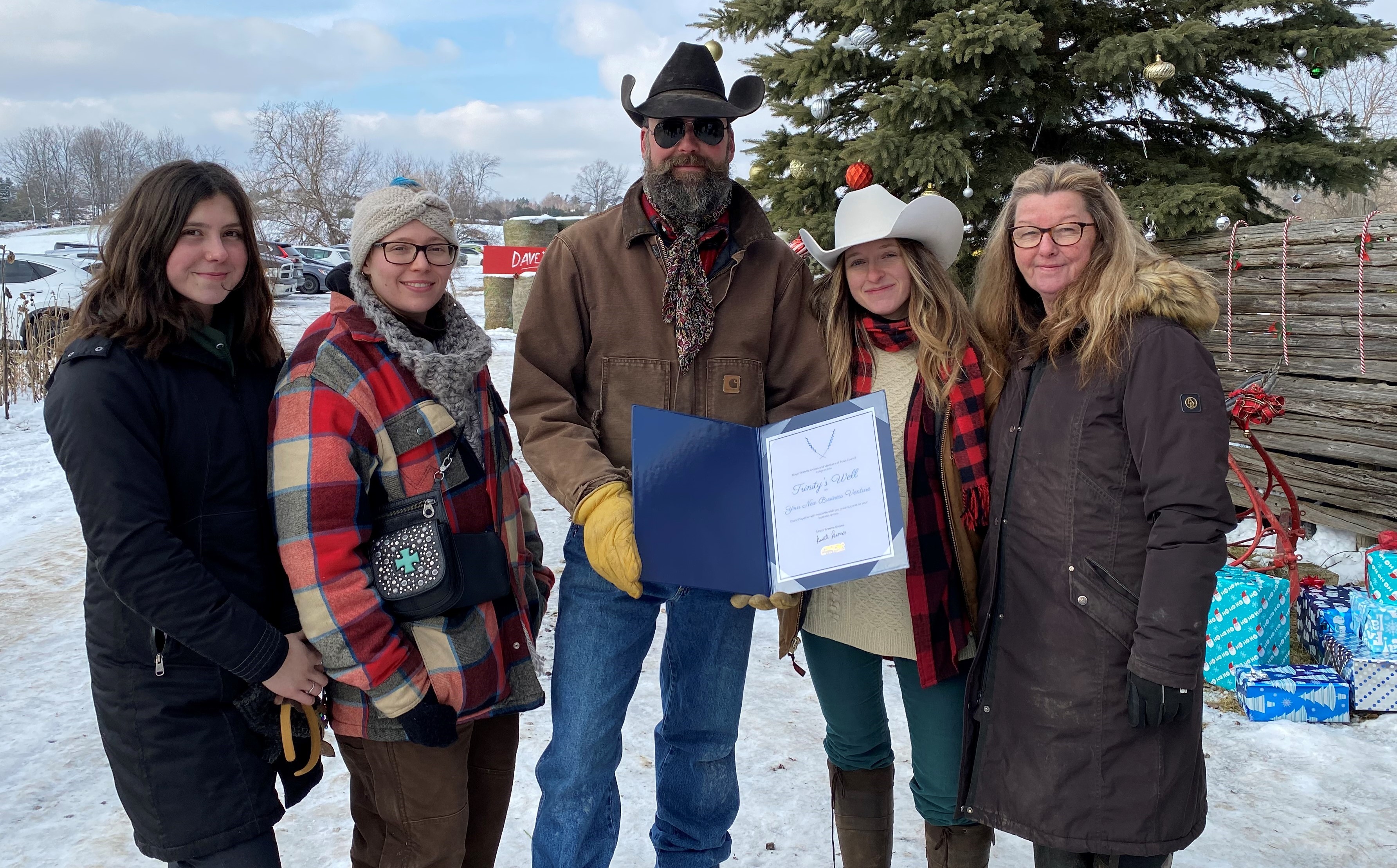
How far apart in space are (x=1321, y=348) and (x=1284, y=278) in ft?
1.64

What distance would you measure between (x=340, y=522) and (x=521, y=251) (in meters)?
10.5

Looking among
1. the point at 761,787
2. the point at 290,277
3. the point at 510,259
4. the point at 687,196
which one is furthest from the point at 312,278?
the point at 687,196

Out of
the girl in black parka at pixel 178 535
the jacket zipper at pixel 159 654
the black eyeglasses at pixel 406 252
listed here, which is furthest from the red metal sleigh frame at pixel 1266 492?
the jacket zipper at pixel 159 654

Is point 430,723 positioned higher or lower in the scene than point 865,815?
higher

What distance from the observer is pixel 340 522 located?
6.67 feet

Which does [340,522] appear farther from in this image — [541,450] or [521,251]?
[521,251]

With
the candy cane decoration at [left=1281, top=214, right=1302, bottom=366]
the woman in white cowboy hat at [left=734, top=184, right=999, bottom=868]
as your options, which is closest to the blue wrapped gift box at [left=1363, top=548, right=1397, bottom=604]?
the candy cane decoration at [left=1281, top=214, right=1302, bottom=366]

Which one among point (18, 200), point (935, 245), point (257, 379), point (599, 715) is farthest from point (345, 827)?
point (18, 200)

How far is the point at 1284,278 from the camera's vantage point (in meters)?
5.75

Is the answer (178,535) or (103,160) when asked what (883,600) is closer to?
(178,535)

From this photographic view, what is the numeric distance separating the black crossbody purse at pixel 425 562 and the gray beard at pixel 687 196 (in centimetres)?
104

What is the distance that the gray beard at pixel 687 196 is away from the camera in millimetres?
2641

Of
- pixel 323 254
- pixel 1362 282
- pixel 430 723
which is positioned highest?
pixel 323 254

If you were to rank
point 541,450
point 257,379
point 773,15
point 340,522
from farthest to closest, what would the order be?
1. point 773,15
2. point 541,450
3. point 257,379
4. point 340,522
